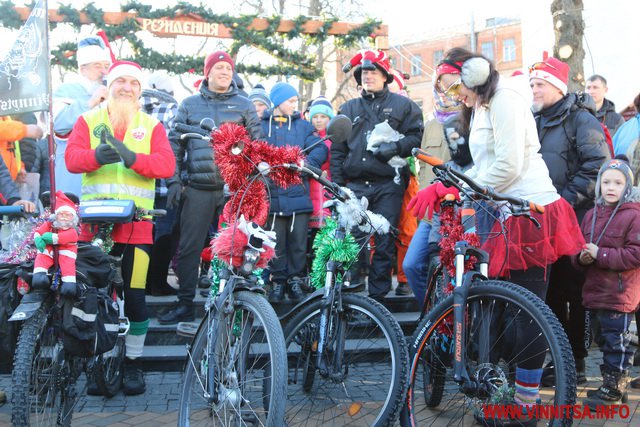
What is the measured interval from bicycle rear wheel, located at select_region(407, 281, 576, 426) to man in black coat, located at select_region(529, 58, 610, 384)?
1628 mm

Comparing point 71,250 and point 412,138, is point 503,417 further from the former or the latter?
point 412,138

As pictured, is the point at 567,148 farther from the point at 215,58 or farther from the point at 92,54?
the point at 92,54

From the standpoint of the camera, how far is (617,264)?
4.42m

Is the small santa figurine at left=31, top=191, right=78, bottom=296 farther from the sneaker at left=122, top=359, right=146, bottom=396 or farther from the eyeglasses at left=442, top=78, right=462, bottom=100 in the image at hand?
the eyeglasses at left=442, top=78, right=462, bottom=100

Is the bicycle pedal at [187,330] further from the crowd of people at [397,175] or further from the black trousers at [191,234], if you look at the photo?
the black trousers at [191,234]

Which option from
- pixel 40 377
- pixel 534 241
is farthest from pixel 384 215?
pixel 40 377

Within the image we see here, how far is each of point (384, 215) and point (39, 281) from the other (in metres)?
3.11

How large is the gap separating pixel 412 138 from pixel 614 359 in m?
2.50

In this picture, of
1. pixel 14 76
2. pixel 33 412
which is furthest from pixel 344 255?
pixel 14 76

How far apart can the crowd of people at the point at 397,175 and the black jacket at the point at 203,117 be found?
0.5 inches

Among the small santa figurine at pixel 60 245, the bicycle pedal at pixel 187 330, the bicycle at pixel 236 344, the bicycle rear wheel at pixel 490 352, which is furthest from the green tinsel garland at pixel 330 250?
the small santa figurine at pixel 60 245

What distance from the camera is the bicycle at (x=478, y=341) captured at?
2951 millimetres

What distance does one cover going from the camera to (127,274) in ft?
15.1

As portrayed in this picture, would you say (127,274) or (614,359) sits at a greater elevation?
(127,274)
